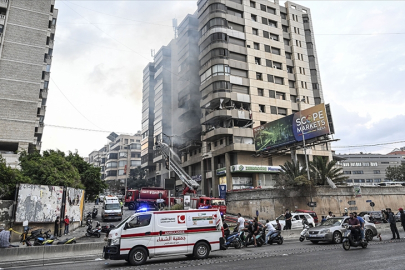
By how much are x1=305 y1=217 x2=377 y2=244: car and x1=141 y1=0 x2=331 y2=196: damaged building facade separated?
27.5 meters

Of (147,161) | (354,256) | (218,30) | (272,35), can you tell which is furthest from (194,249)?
(147,161)

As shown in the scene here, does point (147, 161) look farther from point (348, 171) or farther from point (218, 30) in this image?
point (348, 171)

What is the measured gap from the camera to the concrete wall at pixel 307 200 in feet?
96.3

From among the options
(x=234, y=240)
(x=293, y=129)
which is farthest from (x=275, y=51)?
(x=234, y=240)

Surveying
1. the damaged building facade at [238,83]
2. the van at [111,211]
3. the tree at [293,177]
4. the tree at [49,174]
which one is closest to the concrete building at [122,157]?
the damaged building facade at [238,83]

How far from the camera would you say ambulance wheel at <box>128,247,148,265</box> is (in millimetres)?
10078

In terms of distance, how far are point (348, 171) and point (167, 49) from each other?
8128 centimetres

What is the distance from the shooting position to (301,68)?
54.1m

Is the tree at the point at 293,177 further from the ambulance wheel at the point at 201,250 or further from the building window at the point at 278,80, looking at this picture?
the building window at the point at 278,80

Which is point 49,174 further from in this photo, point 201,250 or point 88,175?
point 201,250

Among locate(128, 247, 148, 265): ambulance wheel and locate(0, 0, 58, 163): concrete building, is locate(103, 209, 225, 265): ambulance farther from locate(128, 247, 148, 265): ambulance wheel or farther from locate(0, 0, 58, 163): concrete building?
locate(0, 0, 58, 163): concrete building

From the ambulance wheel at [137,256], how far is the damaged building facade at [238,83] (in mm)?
32836

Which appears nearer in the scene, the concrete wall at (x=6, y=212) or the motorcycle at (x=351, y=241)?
the motorcycle at (x=351, y=241)

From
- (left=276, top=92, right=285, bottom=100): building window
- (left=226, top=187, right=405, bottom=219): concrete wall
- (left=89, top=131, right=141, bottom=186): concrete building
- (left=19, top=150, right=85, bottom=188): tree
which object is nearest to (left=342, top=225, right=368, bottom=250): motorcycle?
(left=226, top=187, right=405, bottom=219): concrete wall
